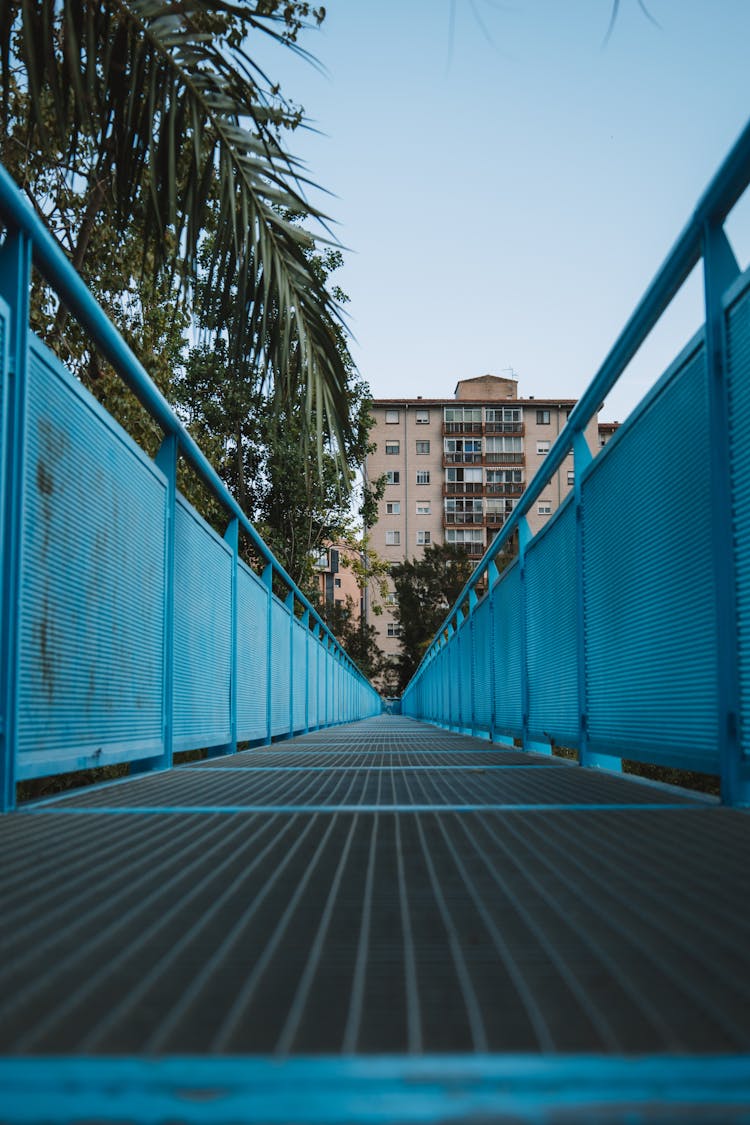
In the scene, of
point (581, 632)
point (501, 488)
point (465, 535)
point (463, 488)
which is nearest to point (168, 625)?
point (581, 632)

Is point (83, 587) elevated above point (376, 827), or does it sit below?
above

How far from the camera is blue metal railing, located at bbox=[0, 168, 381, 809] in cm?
241

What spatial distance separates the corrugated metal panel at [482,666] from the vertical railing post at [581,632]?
3827 mm

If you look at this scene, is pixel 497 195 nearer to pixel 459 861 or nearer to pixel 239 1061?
pixel 459 861

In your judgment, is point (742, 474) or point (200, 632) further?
point (200, 632)

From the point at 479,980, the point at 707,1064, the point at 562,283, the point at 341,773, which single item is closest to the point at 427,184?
the point at 479,980

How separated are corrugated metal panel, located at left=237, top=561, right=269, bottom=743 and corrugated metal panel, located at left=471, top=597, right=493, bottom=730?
1.90m

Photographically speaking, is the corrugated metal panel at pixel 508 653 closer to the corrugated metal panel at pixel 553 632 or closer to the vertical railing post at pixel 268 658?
the corrugated metal panel at pixel 553 632

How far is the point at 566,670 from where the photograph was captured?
15.2 feet

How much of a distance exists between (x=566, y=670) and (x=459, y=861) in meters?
2.87

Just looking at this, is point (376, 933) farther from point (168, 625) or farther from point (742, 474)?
point (168, 625)

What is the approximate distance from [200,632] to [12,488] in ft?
8.29

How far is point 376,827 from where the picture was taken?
7.57 ft

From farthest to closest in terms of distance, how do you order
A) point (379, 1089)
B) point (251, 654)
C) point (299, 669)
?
point (299, 669)
point (251, 654)
point (379, 1089)
